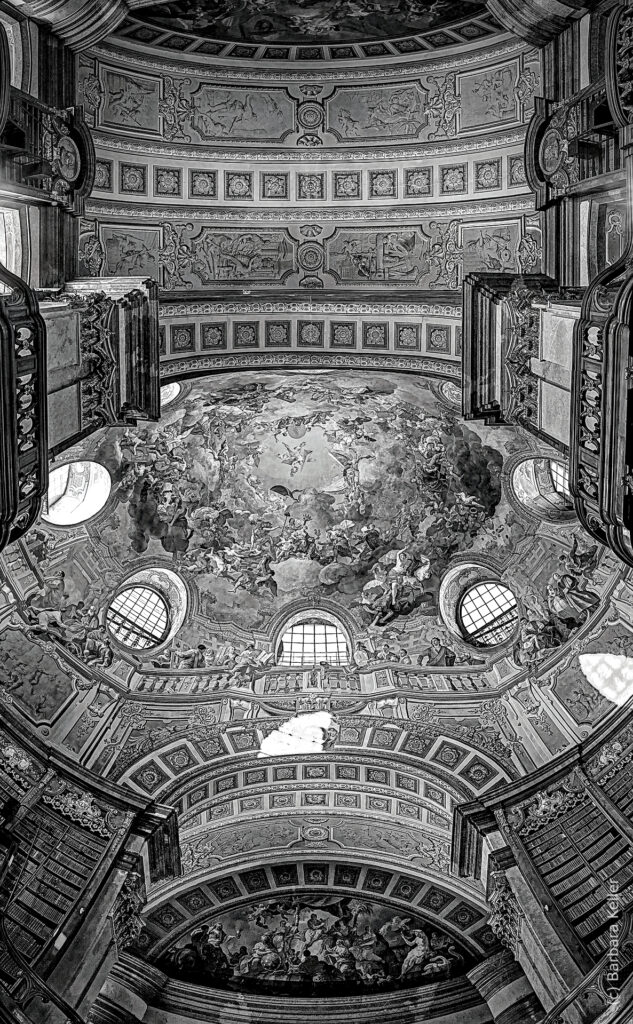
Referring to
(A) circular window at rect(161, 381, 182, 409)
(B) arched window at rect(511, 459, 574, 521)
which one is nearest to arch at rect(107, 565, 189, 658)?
(A) circular window at rect(161, 381, 182, 409)

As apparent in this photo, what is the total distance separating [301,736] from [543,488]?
8.42m

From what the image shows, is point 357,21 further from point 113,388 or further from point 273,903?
point 273,903

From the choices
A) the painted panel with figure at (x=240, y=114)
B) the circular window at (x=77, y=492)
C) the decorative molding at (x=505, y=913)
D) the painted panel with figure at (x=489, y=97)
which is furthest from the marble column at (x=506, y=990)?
the painted panel with figure at (x=240, y=114)

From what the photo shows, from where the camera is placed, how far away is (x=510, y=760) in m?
19.9

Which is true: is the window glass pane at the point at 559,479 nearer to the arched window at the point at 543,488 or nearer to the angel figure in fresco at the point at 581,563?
the arched window at the point at 543,488

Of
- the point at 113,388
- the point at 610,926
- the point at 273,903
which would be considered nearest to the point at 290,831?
the point at 273,903

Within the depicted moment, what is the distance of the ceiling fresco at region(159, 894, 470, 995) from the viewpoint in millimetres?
20812

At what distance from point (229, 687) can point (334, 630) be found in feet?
11.8

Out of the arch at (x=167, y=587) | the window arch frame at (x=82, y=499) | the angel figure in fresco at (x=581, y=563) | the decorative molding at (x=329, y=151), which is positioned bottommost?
the arch at (x=167, y=587)

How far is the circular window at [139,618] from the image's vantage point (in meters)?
22.2

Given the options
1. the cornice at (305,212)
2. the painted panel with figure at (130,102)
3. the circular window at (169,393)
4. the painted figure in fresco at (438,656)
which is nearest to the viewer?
the painted panel with figure at (130,102)

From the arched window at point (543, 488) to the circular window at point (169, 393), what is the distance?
8.54m

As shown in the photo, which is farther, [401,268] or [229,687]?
[229,687]

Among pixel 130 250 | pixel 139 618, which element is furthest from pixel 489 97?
pixel 139 618
